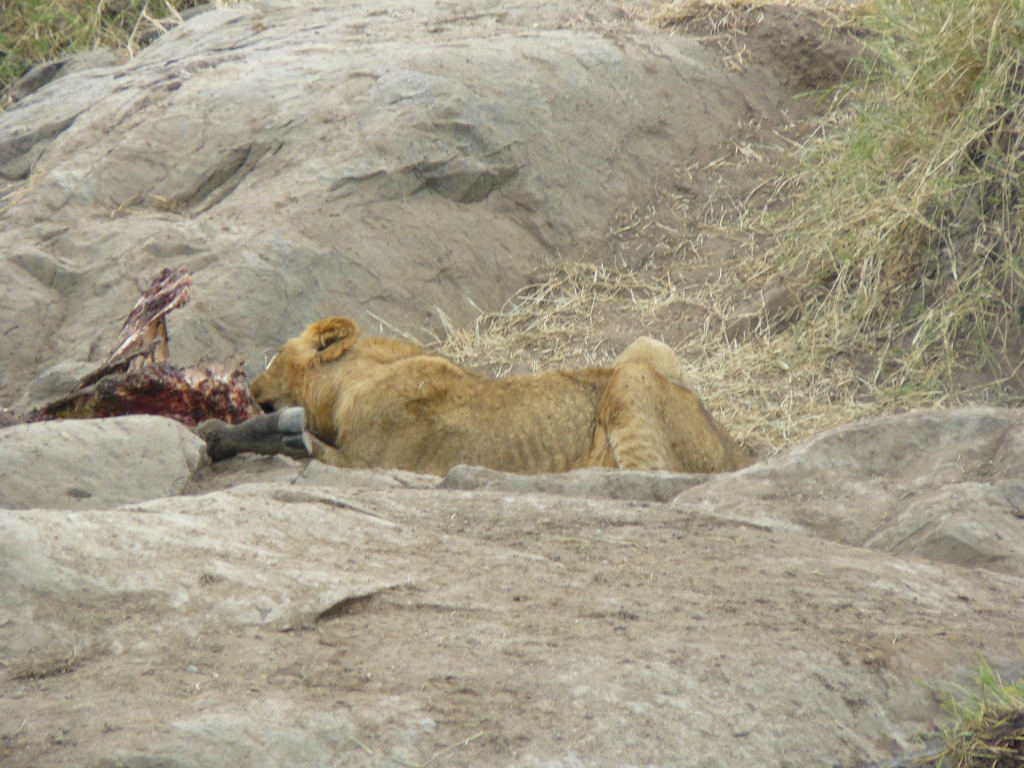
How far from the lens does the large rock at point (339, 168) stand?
8.39m

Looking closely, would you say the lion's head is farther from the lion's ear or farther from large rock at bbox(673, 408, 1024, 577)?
A: large rock at bbox(673, 408, 1024, 577)

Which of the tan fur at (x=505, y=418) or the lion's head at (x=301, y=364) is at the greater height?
the lion's head at (x=301, y=364)

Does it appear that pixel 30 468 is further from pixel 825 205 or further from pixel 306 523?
pixel 825 205

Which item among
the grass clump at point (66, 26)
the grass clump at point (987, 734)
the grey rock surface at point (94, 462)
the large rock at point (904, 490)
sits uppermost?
the grass clump at point (66, 26)

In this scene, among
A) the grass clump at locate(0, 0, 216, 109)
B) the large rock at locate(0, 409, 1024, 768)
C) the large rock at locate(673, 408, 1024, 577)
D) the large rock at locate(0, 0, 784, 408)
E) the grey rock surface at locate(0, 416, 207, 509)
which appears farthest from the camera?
the grass clump at locate(0, 0, 216, 109)

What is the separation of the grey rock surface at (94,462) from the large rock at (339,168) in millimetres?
2527

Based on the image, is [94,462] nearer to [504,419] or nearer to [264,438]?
[264,438]

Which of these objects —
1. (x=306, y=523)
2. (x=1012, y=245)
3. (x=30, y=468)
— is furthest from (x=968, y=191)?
(x=30, y=468)

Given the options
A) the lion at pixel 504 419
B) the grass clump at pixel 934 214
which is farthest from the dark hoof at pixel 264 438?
the grass clump at pixel 934 214

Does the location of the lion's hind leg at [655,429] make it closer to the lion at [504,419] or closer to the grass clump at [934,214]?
the lion at [504,419]

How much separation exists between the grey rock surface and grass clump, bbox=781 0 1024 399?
165 inches

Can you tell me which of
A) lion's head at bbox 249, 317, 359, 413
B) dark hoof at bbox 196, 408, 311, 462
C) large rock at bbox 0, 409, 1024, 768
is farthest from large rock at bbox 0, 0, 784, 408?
large rock at bbox 0, 409, 1024, 768

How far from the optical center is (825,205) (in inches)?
330

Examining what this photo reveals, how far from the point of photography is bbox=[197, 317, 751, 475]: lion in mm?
6340
